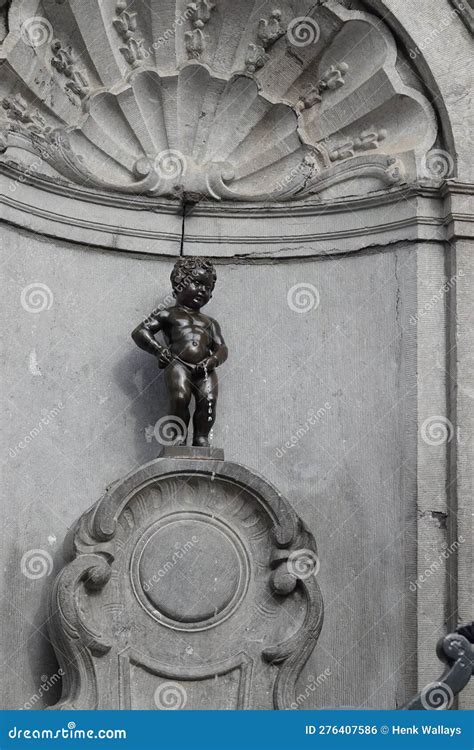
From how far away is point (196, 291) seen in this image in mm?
6980

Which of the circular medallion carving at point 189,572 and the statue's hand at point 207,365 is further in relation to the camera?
the statue's hand at point 207,365

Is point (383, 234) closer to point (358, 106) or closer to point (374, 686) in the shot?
point (358, 106)

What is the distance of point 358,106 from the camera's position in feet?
24.8

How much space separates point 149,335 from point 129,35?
1.72 metres

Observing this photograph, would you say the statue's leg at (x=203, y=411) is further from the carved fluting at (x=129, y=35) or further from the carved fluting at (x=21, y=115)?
the carved fluting at (x=129, y=35)

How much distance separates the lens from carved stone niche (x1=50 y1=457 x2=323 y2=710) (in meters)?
6.32

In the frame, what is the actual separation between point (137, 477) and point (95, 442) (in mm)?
766

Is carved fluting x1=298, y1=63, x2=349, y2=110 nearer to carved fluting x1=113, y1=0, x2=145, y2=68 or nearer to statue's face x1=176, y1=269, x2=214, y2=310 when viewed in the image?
carved fluting x1=113, y1=0, x2=145, y2=68

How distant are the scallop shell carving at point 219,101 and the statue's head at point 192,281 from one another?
71cm

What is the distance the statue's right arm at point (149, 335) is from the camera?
6.88 m

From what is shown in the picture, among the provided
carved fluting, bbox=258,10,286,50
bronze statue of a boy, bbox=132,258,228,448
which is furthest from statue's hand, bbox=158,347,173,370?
carved fluting, bbox=258,10,286,50

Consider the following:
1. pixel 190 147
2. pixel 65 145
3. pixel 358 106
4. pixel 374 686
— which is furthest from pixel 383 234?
pixel 374 686

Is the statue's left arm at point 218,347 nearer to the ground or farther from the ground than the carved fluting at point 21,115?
nearer to the ground

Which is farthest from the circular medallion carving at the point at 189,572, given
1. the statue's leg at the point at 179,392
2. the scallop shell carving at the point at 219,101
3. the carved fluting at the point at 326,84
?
the carved fluting at the point at 326,84
